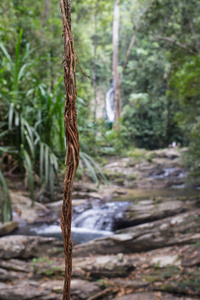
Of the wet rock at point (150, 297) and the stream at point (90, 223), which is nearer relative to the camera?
the wet rock at point (150, 297)

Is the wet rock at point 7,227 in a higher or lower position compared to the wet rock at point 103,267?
higher

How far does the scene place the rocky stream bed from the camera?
6.86ft

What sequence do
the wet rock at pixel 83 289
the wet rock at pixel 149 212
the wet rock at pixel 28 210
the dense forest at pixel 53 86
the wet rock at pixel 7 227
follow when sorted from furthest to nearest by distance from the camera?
the wet rock at pixel 149 212 < the wet rock at pixel 28 210 < the dense forest at pixel 53 86 < the wet rock at pixel 7 227 < the wet rock at pixel 83 289

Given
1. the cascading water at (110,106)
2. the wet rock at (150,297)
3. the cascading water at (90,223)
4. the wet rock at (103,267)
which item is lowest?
the cascading water at (90,223)

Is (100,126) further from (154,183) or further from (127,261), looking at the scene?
(127,261)

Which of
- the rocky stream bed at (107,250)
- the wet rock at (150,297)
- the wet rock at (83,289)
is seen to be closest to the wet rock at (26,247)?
the rocky stream bed at (107,250)

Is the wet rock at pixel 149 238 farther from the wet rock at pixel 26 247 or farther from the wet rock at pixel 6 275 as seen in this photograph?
the wet rock at pixel 6 275

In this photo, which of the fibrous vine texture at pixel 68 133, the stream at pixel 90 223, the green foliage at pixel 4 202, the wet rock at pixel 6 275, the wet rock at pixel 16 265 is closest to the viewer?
the fibrous vine texture at pixel 68 133

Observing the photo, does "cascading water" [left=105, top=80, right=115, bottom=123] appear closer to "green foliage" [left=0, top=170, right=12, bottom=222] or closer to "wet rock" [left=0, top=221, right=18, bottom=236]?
"wet rock" [left=0, top=221, right=18, bottom=236]

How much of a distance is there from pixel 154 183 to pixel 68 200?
6.93 meters

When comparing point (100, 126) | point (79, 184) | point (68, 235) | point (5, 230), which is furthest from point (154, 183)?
point (68, 235)

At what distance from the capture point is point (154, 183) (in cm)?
695

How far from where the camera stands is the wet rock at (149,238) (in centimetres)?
296

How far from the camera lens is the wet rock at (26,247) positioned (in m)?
2.50
